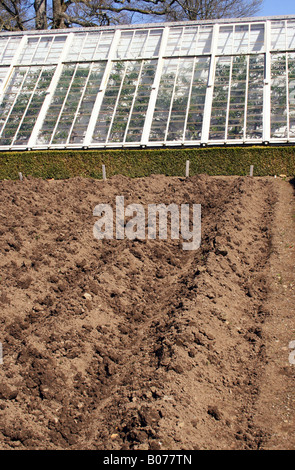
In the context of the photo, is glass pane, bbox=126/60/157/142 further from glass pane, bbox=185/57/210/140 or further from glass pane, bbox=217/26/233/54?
glass pane, bbox=217/26/233/54

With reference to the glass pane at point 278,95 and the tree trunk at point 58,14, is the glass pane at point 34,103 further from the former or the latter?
the tree trunk at point 58,14

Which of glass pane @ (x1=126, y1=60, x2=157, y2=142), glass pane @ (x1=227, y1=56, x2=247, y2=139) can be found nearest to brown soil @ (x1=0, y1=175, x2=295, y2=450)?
glass pane @ (x1=227, y1=56, x2=247, y2=139)

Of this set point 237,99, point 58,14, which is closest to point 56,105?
point 237,99

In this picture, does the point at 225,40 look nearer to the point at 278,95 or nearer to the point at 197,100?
the point at 197,100

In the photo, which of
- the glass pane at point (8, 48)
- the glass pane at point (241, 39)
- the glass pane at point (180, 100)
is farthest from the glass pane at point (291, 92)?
the glass pane at point (8, 48)

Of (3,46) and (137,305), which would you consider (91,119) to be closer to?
(3,46)

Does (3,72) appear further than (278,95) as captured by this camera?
Yes

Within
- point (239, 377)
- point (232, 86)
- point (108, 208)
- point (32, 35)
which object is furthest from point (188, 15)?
point (239, 377)
